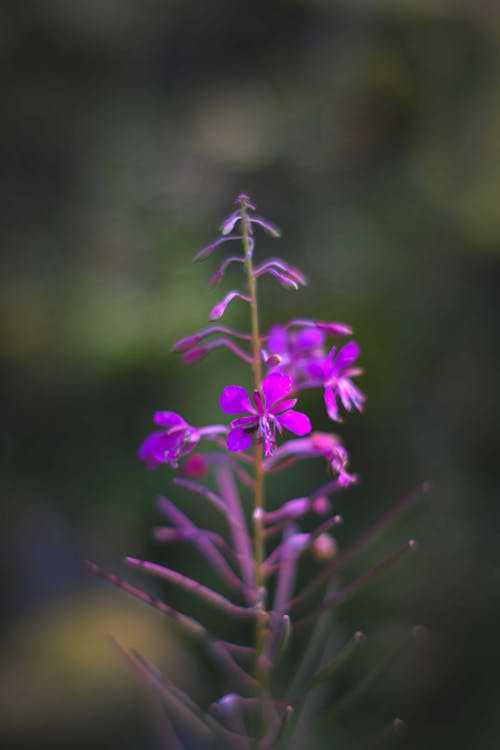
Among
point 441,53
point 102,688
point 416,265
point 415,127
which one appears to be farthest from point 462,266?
point 102,688

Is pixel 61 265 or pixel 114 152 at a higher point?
pixel 114 152

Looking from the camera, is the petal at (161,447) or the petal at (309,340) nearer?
the petal at (161,447)

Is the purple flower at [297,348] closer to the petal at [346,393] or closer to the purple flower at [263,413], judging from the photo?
the petal at [346,393]

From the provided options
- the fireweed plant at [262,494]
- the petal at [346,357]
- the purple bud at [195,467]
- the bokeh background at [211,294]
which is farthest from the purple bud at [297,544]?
the bokeh background at [211,294]

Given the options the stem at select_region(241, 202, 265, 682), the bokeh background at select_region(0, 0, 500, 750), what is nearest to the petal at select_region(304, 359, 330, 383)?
the stem at select_region(241, 202, 265, 682)

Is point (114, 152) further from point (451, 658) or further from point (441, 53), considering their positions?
point (451, 658)

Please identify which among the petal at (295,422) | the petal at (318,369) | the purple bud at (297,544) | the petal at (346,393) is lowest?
the purple bud at (297,544)

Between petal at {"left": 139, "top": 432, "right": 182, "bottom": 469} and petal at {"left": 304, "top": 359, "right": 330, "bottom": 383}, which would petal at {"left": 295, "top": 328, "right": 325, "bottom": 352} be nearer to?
petal at {"left": 304, "top": 359, "right": 330, "bottom": 383}
